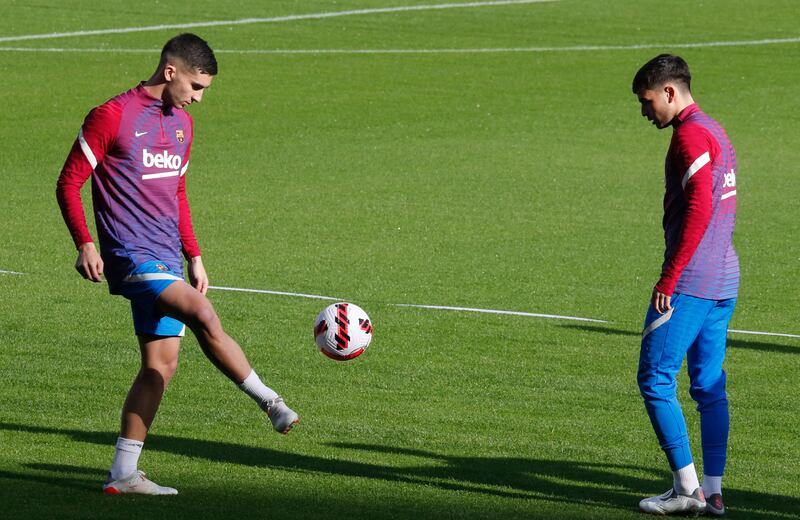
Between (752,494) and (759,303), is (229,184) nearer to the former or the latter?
(759,303)

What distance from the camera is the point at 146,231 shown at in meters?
7.50

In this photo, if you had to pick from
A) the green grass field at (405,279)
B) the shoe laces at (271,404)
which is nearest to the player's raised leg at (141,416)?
the green grass field at (405,279)

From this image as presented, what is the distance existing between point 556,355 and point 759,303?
322 cm

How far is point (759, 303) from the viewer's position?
1376 cm

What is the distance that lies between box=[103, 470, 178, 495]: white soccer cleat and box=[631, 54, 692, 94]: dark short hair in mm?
2970

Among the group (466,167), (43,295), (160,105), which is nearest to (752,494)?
(160,105)

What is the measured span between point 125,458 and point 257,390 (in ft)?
2.36

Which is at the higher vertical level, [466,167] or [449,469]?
[466,167]

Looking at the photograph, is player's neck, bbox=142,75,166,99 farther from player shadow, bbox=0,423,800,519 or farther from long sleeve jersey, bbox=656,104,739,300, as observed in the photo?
long sleeve jersey, bbox=656,104,739,300

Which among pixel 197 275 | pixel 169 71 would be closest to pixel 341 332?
pixel 197 275

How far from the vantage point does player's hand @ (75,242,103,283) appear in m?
7.23

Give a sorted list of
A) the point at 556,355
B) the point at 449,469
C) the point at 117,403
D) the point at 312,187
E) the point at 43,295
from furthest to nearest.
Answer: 1. the point at 312,187
2. the point at 43,295
3. the point at 556,355
4. the point at 117,403
5. the point at 449,469

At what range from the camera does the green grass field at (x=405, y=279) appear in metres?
8.02

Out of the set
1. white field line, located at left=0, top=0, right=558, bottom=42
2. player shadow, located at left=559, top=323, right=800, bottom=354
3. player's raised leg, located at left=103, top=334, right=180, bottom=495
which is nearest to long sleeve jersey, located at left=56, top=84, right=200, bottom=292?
player's raised leg, located at left=103, top=334, right=180, bottom=495
